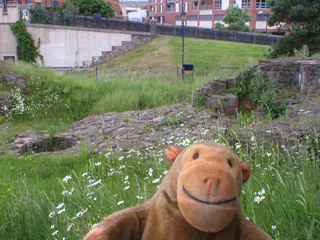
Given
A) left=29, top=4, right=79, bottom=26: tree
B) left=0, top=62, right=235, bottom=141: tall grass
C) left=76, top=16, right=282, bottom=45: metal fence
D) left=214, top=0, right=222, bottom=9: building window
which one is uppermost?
left=214, top=0, right=222, bottom=9: building window

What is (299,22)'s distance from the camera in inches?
757

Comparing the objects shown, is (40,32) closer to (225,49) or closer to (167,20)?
(225,49)

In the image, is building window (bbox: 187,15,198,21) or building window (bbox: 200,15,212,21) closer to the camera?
building window (bbox: 200,15,212,21)

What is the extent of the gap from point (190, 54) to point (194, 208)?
27351 mm

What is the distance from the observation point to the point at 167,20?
72.4 metres

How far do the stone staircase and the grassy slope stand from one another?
53 cm

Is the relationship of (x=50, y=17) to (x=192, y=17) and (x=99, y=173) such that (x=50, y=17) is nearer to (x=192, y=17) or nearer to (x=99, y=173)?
(x=99, y=173)

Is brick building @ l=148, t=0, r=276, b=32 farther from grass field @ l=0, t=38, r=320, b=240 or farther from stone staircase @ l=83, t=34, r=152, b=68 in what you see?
grass field @ l=0, t=38, r=320, b=240

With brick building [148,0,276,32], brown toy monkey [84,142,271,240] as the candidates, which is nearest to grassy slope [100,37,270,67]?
brick building [148,0,276,32]

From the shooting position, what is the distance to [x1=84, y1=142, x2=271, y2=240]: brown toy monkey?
59.7 inches

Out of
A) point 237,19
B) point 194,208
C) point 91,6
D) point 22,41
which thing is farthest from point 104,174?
point 91,6

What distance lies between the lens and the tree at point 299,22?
721 inches

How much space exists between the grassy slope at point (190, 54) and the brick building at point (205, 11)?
17670mm

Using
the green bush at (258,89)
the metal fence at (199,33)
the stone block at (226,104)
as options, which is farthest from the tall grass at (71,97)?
the metal fence at (199,33)
